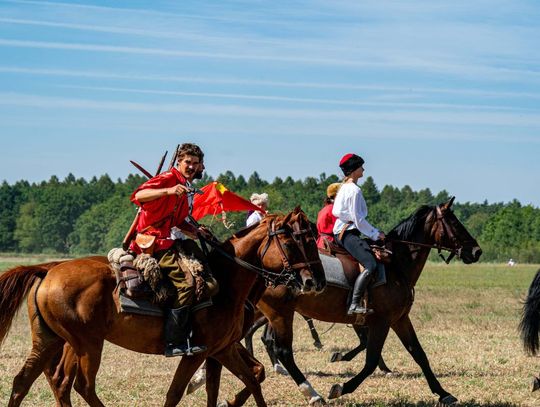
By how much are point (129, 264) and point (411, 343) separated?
4441mm

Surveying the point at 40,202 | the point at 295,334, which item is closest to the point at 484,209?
the point at 40,202

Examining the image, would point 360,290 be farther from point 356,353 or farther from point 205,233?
point 205,233

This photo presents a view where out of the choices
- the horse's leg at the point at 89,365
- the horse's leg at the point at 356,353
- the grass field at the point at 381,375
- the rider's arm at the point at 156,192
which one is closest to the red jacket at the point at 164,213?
the rider's arm at the point at 156,192

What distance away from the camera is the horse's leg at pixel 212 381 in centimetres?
1030

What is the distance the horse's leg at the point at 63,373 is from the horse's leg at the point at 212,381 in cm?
134

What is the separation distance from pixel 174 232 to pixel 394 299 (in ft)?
12.2

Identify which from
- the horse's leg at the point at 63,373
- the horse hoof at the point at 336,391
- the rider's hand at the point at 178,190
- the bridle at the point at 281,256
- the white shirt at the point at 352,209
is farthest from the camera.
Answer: the white shirt at the point at 352,209

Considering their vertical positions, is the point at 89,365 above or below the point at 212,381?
above

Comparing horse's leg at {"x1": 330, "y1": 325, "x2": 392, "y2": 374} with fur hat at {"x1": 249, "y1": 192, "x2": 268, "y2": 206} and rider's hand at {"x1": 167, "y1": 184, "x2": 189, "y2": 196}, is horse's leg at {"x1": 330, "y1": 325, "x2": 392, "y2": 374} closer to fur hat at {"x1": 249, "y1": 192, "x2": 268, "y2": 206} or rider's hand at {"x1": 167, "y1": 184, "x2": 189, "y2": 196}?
fur hat at {"x1": 249, "y1": 192, "x2": 268, "y2": 206}

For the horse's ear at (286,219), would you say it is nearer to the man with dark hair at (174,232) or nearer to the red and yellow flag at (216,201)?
the man with dark hair at (174,232)

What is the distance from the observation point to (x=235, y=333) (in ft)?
33.0

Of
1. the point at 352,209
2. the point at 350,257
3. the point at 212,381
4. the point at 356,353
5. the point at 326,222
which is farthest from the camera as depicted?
the point at 356,353

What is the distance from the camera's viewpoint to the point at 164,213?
9.80 metres

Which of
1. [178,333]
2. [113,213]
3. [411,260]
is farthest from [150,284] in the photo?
[113,213]
